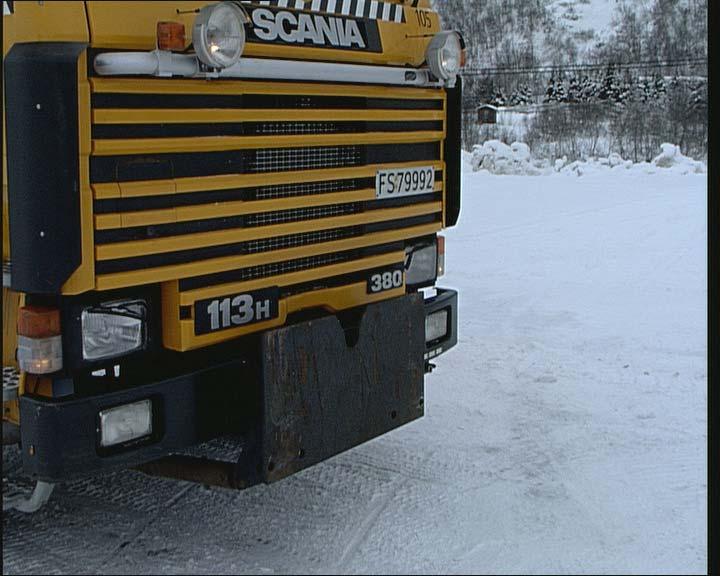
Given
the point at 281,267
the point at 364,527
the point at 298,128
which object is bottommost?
the point at 364,527

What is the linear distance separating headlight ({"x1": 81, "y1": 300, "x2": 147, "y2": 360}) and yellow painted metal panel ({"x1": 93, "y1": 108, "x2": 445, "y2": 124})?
1.82 ft

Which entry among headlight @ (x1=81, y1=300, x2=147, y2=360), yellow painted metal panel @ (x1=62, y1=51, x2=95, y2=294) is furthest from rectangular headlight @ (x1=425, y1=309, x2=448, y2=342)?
yellow painted metal panel @ (x1=62, y1=51, x2=95, y2=294)

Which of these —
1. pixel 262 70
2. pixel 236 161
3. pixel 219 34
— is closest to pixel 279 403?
pixel 236 161

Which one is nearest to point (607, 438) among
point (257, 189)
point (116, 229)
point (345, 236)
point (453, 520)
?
point (453, 520)

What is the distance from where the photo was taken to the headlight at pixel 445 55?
420 centimetres

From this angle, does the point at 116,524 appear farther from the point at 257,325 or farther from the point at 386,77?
the point at 386,77

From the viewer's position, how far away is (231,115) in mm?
3432

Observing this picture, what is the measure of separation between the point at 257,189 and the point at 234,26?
57cm

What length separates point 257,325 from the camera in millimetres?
3691

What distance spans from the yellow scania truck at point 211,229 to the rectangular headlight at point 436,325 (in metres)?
0.29

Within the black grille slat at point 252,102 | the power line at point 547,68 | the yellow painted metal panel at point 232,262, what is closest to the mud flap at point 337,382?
the yellow painted metal panel at point 232,262

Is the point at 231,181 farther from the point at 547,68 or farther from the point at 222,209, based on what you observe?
the point at 547,68

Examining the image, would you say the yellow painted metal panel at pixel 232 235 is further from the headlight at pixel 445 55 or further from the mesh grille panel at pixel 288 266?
the headlight at pixel 445 55

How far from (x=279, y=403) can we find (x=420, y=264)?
125 cm
